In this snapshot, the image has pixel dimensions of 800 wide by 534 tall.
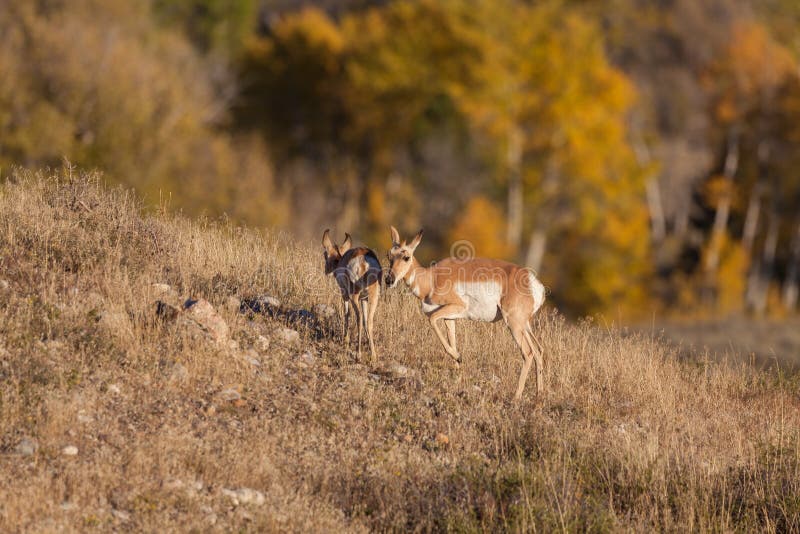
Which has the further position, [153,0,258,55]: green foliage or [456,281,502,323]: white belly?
[153,0,258,55]: green foliage

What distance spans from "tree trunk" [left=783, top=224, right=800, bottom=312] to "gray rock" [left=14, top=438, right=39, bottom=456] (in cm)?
4738

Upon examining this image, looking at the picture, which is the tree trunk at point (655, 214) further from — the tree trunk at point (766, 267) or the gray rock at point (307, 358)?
the gray rock at point (307, 358)

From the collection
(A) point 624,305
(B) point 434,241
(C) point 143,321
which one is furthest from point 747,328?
(C) point 143,321

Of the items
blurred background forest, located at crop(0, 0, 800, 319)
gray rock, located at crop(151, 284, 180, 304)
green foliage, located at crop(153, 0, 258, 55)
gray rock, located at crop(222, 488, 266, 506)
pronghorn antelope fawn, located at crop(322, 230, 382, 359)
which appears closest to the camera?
gray rock, located at crop(222, 488, 266, 506)

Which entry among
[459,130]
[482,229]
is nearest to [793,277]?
[482,229]

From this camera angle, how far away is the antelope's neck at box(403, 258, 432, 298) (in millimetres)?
12750

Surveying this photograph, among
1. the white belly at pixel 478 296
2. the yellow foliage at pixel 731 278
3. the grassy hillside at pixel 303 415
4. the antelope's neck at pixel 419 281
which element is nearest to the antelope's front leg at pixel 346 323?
the grassy hillside at pixel 303 415

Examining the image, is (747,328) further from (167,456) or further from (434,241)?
(167,456)

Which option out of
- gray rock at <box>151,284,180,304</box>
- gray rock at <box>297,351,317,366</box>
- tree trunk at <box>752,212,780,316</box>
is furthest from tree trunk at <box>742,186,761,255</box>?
gray rock at <box>151,284,180,304</box>

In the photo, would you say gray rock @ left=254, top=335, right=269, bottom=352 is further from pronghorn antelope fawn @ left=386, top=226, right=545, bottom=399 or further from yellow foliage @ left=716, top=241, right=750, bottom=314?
yellow foliage @ left=716, top=241, right=750, bottom=314

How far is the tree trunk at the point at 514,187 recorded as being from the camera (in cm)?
4662

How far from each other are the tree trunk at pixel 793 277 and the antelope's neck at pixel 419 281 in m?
42.8

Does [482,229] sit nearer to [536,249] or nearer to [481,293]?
[536,249]

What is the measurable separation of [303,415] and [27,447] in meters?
3.04
